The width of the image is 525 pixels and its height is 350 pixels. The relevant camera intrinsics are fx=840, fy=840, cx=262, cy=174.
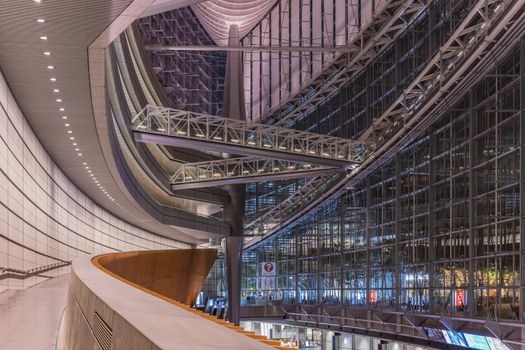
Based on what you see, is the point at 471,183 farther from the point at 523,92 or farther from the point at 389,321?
the point at 389,321

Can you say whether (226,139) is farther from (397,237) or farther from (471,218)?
(471,218)

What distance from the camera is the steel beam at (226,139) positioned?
40.1 m

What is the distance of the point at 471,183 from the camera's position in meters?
34.8

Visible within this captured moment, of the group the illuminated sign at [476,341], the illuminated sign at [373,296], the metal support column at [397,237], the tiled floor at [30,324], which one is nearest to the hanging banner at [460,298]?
the illuminated sign at [476,341]

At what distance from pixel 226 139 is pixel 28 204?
52.6 feet

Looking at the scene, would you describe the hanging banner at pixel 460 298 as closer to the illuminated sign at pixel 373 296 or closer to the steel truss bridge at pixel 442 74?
the steel truss bridge at pixel 442 74

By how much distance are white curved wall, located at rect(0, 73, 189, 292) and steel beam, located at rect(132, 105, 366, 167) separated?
4897 millimetres

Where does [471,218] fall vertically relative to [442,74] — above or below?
below

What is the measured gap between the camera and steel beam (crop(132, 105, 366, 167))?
40.1 m

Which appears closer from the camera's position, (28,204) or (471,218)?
(28,204)

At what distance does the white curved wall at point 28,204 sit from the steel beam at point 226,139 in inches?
193

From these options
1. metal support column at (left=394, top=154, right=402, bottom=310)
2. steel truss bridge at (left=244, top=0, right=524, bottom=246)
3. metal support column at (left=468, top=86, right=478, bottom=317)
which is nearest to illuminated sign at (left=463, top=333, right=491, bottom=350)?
metal support column at (left=468, top=86, right=478, bottom=317)

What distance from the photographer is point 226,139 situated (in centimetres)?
4344

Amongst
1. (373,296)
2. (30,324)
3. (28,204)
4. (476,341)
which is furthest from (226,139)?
(30,324)
